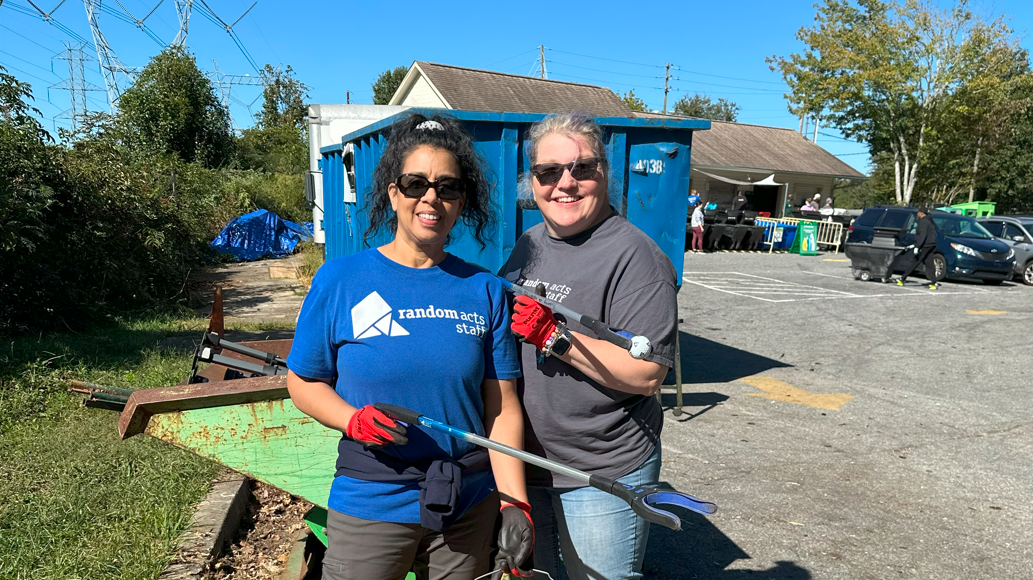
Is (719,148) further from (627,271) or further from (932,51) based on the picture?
(627,271)

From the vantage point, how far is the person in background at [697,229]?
19.6m

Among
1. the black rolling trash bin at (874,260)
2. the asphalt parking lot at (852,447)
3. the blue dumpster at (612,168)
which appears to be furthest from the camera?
the black rolling trash bin at (874,260)

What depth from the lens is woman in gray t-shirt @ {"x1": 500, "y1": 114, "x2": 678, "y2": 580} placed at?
6.07 feet

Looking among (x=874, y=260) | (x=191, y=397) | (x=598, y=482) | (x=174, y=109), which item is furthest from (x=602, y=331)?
(x=174, y=109)

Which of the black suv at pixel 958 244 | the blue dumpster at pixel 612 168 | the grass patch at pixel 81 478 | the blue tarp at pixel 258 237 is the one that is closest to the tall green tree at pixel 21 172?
the grass patch at pixel 81 478

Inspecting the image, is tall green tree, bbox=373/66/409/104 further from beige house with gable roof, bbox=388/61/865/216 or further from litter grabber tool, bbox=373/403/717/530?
litter grabber tool, bbox=373/403/717/530

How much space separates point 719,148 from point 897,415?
2411 cm

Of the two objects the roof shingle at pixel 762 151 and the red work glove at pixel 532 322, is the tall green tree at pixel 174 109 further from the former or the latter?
the red work glove at pixel 532 322

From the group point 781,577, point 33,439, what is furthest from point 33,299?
point 781,577

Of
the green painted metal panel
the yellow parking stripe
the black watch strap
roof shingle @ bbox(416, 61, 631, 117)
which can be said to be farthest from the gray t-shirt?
roof shingle @ bbox(416, 61, 631, 117)

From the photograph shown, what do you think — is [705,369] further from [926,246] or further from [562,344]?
[926,246]

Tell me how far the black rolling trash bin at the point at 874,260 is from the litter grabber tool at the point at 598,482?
48.9 ft

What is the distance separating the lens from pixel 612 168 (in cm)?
525

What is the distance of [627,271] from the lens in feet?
6.20
